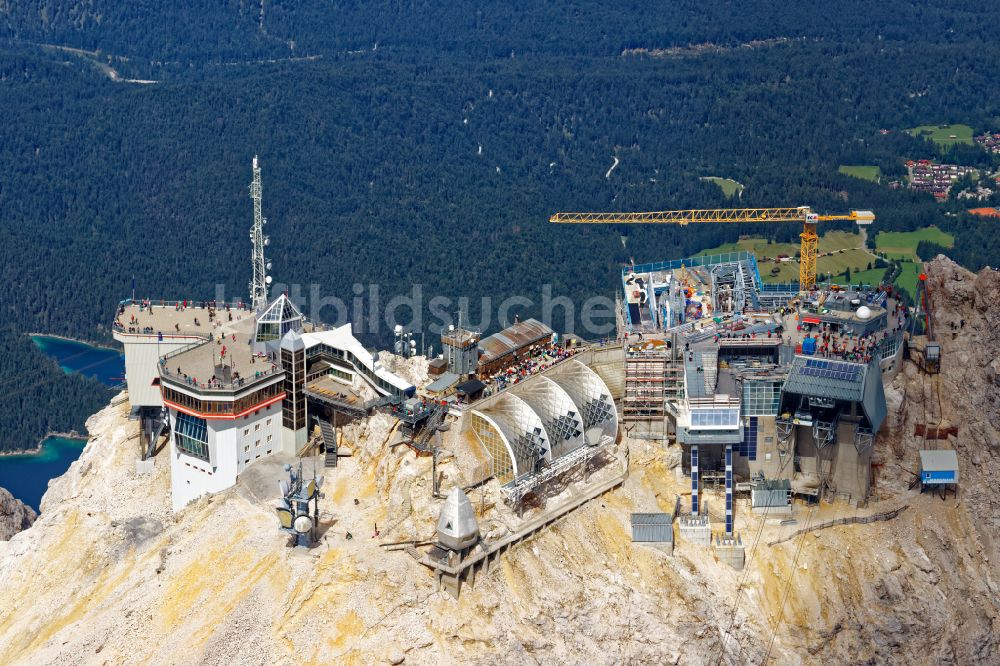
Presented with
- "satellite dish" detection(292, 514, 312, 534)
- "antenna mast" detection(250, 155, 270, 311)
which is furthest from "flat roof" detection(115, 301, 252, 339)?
"satellite dish" detection(292, 514, 312, 534)

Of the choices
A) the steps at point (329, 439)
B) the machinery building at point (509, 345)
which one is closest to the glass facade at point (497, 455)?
the machinery building at point (509, 345)

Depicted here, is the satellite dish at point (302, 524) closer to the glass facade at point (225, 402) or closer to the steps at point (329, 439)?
the steps at point (329, 439)

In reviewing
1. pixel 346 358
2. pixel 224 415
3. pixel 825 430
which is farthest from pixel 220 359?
pixel 825 430

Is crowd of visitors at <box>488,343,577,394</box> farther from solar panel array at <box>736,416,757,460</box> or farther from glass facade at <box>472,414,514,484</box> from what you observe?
solar panel array at <box>736,416,757,460</box>

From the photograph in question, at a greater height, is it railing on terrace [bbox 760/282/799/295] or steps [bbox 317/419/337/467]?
railing on terrace [bbox 760/282/799/295]

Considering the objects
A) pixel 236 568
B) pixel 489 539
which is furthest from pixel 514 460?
pixel 236 568

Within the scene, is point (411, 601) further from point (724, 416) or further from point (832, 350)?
point (832, 350)

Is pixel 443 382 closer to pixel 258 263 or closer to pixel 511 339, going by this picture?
pixel 511 339
